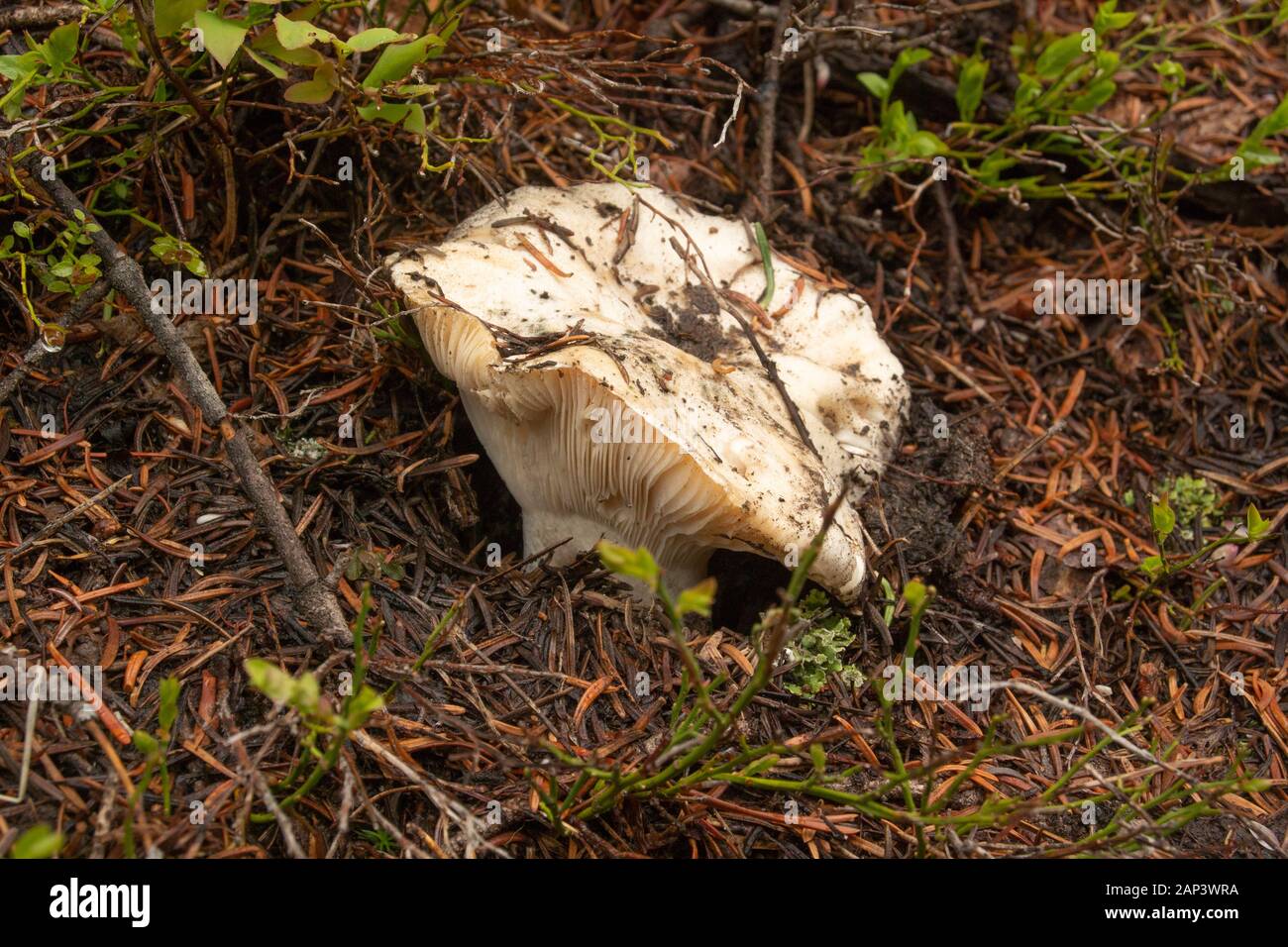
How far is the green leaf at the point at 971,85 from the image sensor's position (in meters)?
4.27

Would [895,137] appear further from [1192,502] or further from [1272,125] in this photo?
[1192,502]

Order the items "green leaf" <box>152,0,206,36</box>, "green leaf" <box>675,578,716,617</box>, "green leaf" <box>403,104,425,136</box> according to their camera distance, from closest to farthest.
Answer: "green leaf" <box>675,578,716,617</box> < "green leaf" <box>152,0,206,36</box> < "green leaf" <box>403,104,425,136</box>

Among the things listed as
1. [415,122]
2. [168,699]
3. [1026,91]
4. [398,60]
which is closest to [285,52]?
[398,60]

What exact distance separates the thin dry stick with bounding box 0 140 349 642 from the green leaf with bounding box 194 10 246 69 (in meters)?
0.70

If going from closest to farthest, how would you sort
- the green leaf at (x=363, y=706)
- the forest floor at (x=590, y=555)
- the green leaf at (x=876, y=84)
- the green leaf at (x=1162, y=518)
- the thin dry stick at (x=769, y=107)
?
the green leaf at (x=363, y=706), the forest floor at (x=590, y=555), the green leaf at (x=1162, y=518), the thin dry stick at (x=769, y=107), the green leaf at (x=876, y=84)

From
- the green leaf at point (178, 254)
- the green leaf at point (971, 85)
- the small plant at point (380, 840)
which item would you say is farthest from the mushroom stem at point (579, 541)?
the green leaf at point (971, 85)

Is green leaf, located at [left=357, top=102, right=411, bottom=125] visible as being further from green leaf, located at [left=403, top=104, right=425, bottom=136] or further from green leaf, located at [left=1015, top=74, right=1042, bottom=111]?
green leaf, located at [left=1015, top=74, right=1042, bottom=111]

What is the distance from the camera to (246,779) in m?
2.35

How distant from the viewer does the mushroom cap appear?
2.80 meters

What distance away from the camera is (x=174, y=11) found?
2.68 metres

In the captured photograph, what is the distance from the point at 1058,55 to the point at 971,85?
35 centimetres

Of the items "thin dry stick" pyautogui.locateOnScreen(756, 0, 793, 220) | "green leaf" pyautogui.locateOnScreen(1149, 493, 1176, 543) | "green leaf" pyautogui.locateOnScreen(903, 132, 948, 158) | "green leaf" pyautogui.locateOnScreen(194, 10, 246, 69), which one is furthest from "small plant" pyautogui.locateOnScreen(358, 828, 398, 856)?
"green leaf" pyautogui.locateOnScreen(903, 132, 948, 158)

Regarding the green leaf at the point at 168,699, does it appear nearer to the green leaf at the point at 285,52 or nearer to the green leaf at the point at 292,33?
the green leaf at the point at 292,33

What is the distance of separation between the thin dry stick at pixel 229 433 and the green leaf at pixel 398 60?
35.3 inches
